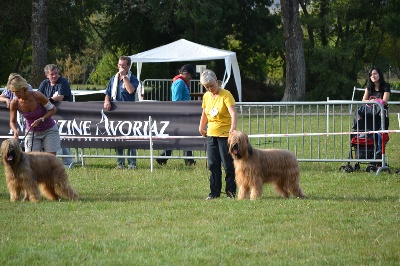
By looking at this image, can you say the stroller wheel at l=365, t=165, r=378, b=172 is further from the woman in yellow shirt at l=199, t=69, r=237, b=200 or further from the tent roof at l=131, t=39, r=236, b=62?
the tent roof at l=131, t=39, r=236, b=62

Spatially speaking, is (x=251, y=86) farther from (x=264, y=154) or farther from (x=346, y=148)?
(x=264, y=154)

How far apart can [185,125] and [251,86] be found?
3374 centimetres

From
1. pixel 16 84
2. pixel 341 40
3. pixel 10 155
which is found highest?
pixel 341 40

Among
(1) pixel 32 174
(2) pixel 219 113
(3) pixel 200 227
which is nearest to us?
(3) pixel 200 227

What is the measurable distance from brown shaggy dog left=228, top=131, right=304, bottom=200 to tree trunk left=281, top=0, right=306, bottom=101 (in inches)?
1000

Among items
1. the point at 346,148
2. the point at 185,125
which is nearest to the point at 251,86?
the point at 346,148

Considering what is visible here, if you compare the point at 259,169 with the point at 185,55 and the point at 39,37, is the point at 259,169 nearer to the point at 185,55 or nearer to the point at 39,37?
the point at 185,55

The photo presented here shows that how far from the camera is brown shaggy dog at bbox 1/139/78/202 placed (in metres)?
10.3

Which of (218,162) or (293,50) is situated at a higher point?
(293,50)

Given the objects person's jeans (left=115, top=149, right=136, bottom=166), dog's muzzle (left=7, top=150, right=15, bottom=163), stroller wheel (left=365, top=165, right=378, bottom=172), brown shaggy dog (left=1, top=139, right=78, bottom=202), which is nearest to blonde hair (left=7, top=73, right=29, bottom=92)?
brown shaggy dog (left=1, top=139, right=78, bottom=202)

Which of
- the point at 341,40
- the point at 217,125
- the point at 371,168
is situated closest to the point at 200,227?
the point at 217,125

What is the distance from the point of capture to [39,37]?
33281 millimetres

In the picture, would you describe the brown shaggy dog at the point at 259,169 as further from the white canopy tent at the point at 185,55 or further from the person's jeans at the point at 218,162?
the white canopy tent at the point at 185,55

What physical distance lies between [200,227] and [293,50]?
28499mm
